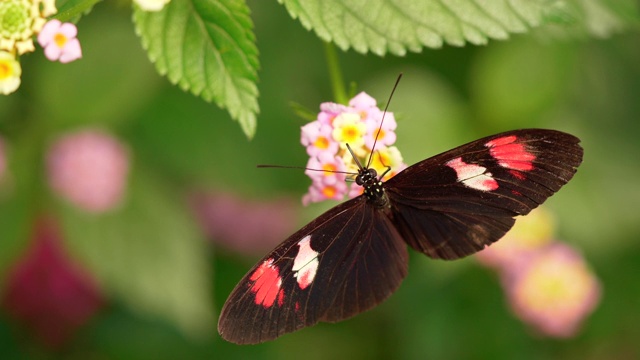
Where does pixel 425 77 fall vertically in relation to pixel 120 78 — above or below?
above

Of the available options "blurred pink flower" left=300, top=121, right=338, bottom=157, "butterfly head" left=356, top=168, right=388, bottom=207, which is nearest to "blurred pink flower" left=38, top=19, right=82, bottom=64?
"blurred pink flower" left=300, top=121, right=338, bottom=157

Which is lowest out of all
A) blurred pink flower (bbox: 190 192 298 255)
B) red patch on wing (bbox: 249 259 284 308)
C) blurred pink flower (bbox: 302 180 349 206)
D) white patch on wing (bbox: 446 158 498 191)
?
blurred pink flower (bbox: 190 192 298 255)

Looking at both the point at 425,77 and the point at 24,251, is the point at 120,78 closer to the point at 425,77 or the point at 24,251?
the point at 24,251

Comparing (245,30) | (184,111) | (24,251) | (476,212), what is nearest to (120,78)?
(184,111)

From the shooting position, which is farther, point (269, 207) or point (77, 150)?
point (269, 207)

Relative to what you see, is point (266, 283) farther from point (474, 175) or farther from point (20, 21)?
point (20, 21)

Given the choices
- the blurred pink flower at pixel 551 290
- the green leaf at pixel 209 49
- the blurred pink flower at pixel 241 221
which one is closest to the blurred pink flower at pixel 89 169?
the blurred pink flower at pixel 241 221

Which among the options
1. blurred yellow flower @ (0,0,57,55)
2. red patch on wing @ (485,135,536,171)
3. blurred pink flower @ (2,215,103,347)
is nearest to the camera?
blurred yellow flower @ (0,0,57,55)

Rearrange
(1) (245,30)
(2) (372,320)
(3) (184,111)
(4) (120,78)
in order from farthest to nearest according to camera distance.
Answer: (2) (372,320)
(3) (184,111)
(4) (120,78)
(1) (245,30)

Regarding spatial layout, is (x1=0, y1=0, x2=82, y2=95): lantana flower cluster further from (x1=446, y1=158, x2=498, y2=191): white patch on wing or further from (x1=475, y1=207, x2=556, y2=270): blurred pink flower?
(x1=475, y1=207, x2=556, y2=270): blurred pink flower
